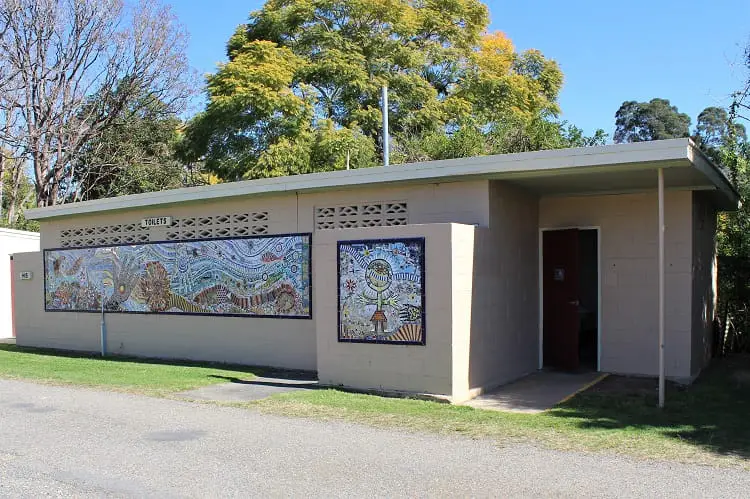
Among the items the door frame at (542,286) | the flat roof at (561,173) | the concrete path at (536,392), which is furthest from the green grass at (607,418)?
the flat roof at (561,173)

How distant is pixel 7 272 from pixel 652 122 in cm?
3896

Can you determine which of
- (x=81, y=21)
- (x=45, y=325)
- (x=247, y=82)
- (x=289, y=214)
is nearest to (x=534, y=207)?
(x=289, y=214)

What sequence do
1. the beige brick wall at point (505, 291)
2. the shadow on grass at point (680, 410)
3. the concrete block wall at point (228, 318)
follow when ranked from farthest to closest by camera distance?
the concrete block wall at point (228, 318), the beige brick wall at point (505, 291), the shadow on grass at point (680, 410)

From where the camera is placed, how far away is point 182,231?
13961 millimetres

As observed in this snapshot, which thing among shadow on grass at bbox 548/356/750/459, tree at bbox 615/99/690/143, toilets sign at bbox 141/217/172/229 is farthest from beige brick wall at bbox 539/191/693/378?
tree at bbox 615/99/690/143

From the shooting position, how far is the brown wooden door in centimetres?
1183

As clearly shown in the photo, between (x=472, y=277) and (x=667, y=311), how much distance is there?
342 centimetres

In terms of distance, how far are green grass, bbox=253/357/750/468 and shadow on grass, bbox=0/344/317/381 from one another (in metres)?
2.11

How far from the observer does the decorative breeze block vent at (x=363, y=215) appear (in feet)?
37.2

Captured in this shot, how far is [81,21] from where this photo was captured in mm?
27812

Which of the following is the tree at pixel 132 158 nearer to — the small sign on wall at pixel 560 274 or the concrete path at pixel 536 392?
the small sign on wall at pixel 560 274

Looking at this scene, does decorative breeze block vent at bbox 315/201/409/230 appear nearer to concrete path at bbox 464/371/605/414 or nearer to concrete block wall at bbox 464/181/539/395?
concrete block wall at bbox 464/181/539/395

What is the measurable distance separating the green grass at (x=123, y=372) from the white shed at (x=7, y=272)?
6191mm

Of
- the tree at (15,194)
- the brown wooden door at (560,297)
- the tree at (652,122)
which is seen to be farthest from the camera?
the tree at (652,122)
